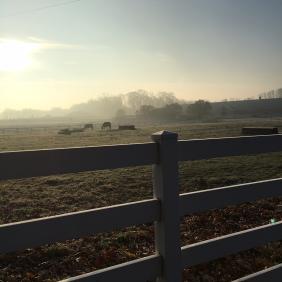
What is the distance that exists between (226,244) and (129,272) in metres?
1.00

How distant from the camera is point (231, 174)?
1377cm

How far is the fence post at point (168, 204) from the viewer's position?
10.3 ft

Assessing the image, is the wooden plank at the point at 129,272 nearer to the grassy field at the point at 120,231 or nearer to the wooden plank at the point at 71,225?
the wooden plank at the point at 71,225

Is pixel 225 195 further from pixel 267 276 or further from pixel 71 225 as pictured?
pixel 71 225

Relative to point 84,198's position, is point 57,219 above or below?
above

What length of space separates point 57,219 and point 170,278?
42.5 inches

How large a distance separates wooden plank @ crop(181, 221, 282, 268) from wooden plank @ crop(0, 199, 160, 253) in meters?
0.48

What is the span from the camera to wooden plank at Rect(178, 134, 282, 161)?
3.36m

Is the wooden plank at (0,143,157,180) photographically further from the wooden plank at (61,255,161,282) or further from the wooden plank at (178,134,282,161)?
the wooden plank at (61,255,161,282)

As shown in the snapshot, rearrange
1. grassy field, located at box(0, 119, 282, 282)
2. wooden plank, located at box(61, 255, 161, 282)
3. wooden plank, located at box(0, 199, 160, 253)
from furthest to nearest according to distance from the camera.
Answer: grassy field, located at box(0, 119, 282, 282), wooden plank, located at box(61, 255, 161, 282), wooden plank, located at box(0, 199, 160, 253)

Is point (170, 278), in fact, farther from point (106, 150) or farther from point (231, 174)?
point (231, 174)

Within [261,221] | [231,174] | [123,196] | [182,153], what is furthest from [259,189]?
[231,174]

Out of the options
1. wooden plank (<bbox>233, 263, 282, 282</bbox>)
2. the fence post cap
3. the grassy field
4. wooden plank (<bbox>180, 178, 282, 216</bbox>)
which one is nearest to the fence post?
the fence post cap

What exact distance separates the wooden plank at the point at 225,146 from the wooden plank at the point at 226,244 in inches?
28.6
